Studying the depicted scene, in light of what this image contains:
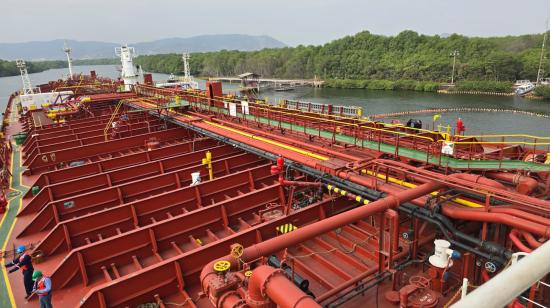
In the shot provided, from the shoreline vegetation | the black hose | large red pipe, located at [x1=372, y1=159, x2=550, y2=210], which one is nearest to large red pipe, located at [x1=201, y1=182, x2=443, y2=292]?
the black hose

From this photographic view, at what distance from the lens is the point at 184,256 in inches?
320

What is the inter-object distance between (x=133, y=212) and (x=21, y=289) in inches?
129

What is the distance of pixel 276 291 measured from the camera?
418 cm

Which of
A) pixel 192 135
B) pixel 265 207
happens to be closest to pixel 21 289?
pixel 265 207

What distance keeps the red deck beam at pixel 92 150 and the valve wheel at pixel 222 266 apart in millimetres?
14971

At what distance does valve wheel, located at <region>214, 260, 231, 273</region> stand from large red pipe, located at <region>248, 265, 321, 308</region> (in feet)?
1.82

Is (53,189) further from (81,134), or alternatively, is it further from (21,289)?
(81,134)

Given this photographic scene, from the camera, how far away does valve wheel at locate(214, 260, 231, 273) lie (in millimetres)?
4992

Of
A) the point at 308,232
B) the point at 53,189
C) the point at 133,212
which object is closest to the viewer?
the point at 308,232

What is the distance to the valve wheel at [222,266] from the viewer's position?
4992 millimetres

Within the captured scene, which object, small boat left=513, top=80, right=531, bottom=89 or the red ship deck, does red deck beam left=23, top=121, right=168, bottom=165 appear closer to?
the red ship deck

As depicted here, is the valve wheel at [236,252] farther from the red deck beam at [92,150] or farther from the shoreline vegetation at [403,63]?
the shoreline vegetation at [403,63]

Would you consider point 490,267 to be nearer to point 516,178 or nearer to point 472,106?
point 516,178

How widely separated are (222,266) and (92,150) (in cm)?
1520
